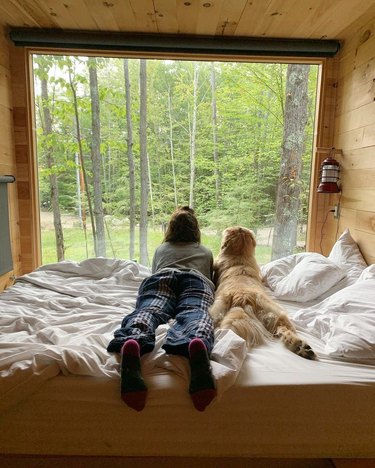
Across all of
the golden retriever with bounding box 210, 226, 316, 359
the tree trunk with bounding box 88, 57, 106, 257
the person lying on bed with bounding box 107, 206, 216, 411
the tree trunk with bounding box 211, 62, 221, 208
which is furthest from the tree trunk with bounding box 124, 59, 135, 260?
the golden retriever with bounding box 210, 226, 316, 359

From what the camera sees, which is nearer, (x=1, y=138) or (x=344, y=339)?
(x=344, y=339)

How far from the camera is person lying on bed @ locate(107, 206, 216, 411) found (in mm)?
1090

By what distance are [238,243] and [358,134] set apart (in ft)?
3.91

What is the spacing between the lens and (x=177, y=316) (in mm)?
1471

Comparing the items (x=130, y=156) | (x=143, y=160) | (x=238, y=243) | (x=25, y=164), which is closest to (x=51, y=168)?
(x=25, y=164)

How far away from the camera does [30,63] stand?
271 centimetres

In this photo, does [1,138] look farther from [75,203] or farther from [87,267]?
[87,267]

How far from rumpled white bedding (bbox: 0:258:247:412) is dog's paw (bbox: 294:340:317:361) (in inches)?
9.5

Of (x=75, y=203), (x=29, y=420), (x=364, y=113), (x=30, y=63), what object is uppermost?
(x=30, y=63)

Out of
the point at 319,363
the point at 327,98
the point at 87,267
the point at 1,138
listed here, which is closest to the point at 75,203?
the point at 1,138

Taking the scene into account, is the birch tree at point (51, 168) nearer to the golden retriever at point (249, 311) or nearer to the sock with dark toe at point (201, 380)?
the golden retriever at point (249, 311)

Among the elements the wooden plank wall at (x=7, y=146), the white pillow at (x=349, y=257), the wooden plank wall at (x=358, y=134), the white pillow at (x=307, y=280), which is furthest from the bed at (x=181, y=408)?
the wooden plank wall at (x=7, y=146)

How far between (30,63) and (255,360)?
9.28ft

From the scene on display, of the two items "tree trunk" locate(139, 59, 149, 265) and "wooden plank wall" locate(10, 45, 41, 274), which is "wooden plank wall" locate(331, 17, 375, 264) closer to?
"tree trunk" locate(139, 59, 149, 265)
